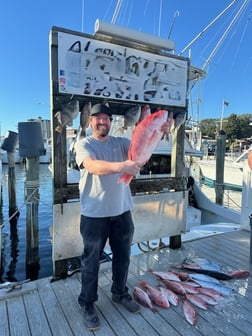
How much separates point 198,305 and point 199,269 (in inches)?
23.7

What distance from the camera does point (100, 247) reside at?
2064 mm

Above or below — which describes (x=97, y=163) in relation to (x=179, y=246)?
above

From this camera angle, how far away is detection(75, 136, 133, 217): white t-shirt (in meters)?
2.00

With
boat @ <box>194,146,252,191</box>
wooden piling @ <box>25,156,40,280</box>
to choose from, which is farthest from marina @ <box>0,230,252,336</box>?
boat @ <box>194,146,252,191</box>

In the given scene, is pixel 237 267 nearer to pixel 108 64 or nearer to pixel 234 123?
pixel 108 64

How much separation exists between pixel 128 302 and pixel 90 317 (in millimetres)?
354

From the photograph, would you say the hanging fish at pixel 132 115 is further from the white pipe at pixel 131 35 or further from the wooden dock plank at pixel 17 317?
the wooden dock plank at pixel 17 317

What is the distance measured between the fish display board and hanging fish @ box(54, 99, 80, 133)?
0.15 metres

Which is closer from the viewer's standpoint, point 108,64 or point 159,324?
point 159,324

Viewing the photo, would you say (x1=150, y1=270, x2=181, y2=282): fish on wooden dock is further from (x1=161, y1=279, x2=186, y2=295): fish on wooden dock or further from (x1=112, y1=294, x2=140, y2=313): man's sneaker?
(x1=112, y1=294, x2=140, y2=313): man's sneaker

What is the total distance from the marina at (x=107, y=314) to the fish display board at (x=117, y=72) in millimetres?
1923

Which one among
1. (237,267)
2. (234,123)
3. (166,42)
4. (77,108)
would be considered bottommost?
(237,267)

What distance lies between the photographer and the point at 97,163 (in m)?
1.79

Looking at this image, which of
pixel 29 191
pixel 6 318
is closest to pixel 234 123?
pixel 29 191
